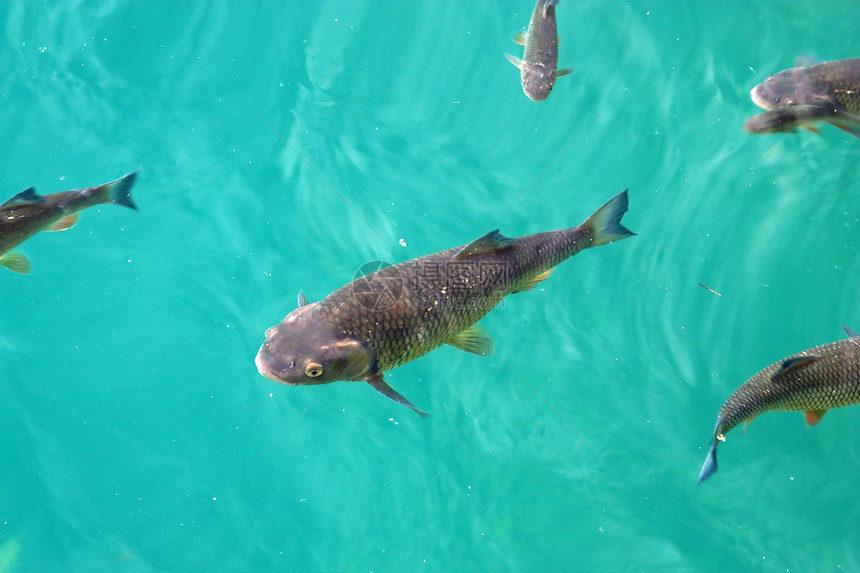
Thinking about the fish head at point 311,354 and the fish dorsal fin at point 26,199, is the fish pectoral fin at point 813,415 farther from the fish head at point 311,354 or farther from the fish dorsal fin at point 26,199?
the fish dorsal fin at point 26,199

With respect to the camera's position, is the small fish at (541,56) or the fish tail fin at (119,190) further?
the small fish at (541,56)

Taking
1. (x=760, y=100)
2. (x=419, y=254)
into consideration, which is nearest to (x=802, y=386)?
(x=760, y=100)

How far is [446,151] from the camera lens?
6102 mm

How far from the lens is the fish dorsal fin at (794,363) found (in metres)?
3.49

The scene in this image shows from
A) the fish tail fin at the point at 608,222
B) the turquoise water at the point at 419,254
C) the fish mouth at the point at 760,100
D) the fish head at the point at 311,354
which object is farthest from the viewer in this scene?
the turquoise water at the point at 419,254

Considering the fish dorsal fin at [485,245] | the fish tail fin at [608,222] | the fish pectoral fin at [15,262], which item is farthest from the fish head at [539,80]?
the fish pectoral fin at [15,262]

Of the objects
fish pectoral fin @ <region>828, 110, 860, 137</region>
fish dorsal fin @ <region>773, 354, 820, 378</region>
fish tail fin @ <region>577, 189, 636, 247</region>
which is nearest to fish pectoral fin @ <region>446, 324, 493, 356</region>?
fish tail fin @ <region>577, 189, 636, 247</region>

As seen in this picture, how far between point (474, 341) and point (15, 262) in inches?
142

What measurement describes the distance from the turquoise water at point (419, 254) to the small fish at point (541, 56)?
1.09 metres

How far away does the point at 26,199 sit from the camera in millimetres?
3930

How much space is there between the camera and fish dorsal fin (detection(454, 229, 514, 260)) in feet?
11.5

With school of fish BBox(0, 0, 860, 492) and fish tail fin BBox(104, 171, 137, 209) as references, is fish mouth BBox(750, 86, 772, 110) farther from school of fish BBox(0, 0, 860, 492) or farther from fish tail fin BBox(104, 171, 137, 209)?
fish tail fin BBox(104, 171, 137, 209)

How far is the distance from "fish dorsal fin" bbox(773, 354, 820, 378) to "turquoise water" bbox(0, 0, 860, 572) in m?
2.10

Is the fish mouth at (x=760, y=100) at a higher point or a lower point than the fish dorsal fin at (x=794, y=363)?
higher
